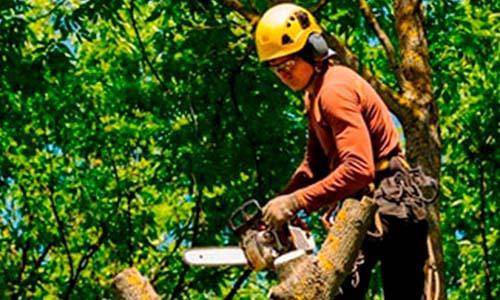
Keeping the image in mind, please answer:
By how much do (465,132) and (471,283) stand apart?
2.30 meters

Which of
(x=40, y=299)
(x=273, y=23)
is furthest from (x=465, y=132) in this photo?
(x=273, y=23)

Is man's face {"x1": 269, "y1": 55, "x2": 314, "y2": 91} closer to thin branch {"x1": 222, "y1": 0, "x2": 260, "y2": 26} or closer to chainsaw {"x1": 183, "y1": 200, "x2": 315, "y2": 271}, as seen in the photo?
chainsaw {"x1": 183, "y1": 200, "x2": 315, "y2": 271}

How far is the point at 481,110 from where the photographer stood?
13000 millimetres

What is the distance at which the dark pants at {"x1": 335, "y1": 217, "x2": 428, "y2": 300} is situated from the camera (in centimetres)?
498

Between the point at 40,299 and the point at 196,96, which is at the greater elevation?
the point at 196,96

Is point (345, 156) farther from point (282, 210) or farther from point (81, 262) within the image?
Result: point (81, 262)

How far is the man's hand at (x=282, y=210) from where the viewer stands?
4.61m

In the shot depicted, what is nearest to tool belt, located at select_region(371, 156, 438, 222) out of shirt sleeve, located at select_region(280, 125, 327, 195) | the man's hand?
shirt sleeve, located at select_region(280, 125, 327, 195)

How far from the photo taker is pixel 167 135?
12672mm

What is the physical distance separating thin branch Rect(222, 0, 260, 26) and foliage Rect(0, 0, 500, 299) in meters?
0.53

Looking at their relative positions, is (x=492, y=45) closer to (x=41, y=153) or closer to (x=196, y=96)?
(x=196, y=96)

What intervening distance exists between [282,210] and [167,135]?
8.14m

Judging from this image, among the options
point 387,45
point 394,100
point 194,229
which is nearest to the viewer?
point 394,100

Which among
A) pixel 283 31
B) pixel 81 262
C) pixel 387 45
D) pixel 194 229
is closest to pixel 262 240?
pixel 283 31
